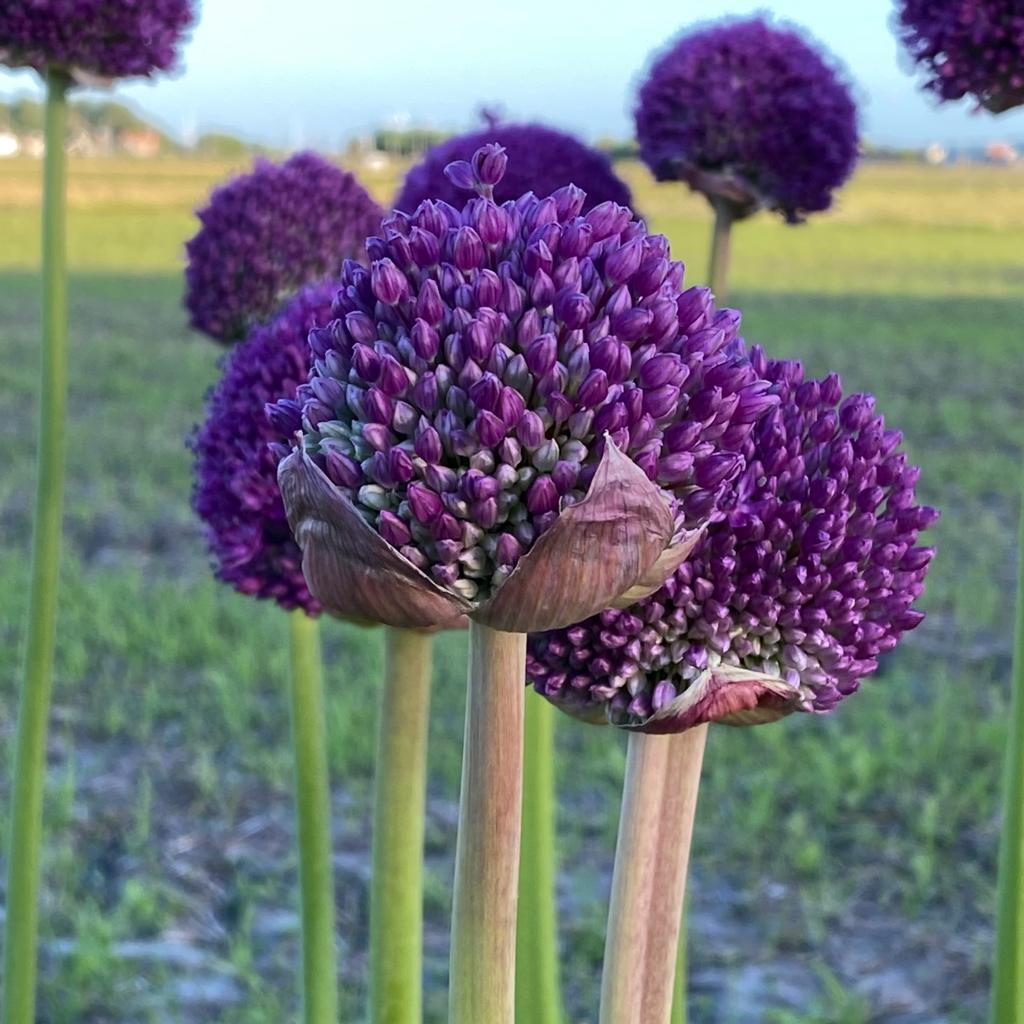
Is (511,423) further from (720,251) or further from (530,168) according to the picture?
(720,251)

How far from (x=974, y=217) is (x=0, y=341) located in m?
13.9

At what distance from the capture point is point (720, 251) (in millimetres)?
1191

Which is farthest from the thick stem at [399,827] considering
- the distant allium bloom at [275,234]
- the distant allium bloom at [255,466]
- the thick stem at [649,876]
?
the distant allium bloom at [275,234]

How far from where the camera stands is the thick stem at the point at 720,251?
3.81 ft

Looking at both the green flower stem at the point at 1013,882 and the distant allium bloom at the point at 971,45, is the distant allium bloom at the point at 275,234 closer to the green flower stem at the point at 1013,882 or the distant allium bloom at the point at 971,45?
→ the distant allium bloom at the point at 971,45

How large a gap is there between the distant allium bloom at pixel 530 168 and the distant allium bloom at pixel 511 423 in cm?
56

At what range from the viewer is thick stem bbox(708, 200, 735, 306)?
1.16 m

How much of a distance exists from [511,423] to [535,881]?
642 mm

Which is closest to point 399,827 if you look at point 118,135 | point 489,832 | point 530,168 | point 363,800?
point 489,832

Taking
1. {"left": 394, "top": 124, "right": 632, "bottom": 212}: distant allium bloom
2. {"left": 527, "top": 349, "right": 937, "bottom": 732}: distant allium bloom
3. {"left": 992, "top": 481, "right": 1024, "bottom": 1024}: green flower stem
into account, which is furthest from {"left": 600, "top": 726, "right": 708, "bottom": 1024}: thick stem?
{"left": 394, "top": 124, "right": 632, "bottom": 212}: distant allium bloom

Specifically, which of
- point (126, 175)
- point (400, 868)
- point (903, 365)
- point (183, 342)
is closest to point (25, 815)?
point (400, 868)

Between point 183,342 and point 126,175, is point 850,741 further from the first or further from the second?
point 126,175

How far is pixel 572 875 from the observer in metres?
2.62

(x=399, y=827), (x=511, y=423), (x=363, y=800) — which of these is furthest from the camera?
(x=363, y=800)
